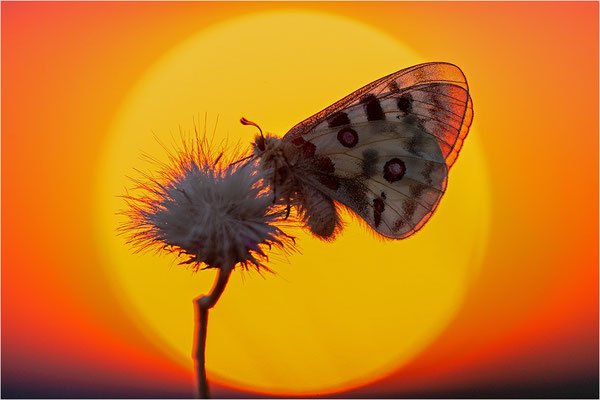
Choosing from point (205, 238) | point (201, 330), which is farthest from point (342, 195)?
point (201, 330)

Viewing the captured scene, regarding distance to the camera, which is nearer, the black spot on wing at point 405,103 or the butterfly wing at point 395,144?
the butterfly wing at point 395,144

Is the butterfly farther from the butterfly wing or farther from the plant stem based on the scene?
the plant stem

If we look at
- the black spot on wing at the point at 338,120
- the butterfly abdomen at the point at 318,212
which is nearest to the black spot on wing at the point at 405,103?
the black spot on wing at the point at 338,120

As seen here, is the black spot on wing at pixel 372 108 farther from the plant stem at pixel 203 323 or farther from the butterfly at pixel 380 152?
the plant stem at pixel 203 323

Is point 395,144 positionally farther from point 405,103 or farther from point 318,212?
point 318,212

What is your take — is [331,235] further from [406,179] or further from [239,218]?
[239,218]

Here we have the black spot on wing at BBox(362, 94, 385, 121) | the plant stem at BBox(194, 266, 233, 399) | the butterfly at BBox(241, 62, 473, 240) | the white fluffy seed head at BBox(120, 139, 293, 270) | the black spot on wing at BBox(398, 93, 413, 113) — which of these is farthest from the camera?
the black spot on wing at BBox(398, 93, 413, 113)

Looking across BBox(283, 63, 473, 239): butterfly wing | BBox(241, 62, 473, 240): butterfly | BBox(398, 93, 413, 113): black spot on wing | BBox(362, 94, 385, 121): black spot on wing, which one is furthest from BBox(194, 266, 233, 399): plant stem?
BBox(398, 93, 413, 113): black spot on wing
